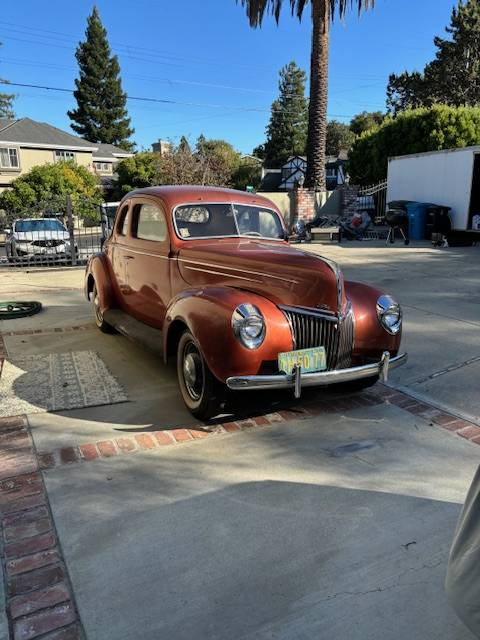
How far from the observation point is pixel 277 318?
357 cm

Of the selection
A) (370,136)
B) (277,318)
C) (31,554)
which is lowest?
(31,554)

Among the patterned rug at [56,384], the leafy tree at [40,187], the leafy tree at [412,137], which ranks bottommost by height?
the patterned rug at [56,384]

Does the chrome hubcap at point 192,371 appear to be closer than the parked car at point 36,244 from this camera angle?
Yes

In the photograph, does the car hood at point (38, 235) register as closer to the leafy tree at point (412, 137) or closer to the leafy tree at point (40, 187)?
the leafy tree at point (412, 137)

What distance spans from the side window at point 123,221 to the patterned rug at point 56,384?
1464mm

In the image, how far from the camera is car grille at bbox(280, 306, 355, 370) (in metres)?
3.64

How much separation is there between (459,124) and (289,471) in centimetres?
2078

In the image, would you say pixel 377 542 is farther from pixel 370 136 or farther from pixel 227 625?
pixel 370 136

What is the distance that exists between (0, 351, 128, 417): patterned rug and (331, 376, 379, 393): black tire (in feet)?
6.08

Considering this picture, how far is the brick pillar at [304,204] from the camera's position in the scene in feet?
60.8

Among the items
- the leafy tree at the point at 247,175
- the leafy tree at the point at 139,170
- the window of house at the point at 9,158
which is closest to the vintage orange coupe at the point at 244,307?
the leafy tree at the point at 139,170

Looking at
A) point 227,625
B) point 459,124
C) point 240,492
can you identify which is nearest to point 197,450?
point 240,492

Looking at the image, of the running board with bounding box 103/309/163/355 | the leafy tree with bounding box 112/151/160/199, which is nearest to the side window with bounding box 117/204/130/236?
the running board with bounding box 103/309/163/355

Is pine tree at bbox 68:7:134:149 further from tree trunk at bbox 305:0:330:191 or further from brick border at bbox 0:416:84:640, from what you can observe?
brick border at bbox 0:416:84:640
